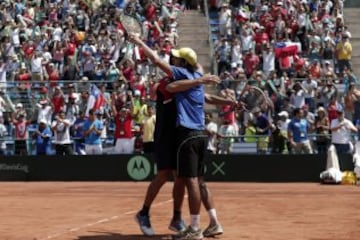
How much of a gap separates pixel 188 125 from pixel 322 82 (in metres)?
14.7

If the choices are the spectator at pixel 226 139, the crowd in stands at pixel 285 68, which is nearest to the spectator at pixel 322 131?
the crowd in stands at pixel 285 68

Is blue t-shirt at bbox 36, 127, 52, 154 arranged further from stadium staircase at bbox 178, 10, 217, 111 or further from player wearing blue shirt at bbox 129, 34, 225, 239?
player wearing blue shirt at bbox 129, 34, 225, 239

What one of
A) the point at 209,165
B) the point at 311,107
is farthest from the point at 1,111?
the point at 311,107

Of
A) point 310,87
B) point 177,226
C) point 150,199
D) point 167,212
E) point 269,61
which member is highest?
point 269,61

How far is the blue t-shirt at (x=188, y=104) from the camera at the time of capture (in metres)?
10.9

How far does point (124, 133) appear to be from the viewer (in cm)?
2477

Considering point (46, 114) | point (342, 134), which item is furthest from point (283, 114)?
point (46, 114)

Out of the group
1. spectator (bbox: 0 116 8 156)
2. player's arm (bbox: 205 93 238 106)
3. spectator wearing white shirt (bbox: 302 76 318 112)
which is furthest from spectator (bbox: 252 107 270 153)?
player's arm (bbox: 205 93 238 106)

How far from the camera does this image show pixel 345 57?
28078mm

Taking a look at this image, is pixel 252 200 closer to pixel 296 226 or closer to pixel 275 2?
pixel 296 226

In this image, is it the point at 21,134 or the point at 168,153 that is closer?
the point at 168,153

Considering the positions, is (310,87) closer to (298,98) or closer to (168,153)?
(298,98)

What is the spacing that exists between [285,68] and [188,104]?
16.4 metres

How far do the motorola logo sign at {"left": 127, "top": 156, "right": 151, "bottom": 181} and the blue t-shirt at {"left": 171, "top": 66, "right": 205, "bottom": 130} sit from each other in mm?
13195
